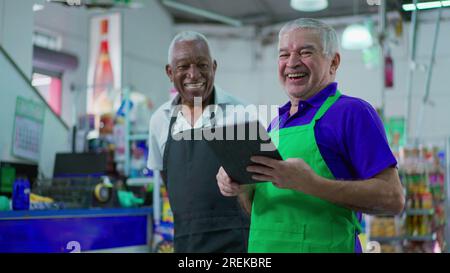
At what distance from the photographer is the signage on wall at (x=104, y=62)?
9.05 meters

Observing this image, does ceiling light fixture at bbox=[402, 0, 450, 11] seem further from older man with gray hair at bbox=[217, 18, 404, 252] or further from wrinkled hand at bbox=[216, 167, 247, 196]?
wrinkled hand at bbox=[216, 167, 247, 196]

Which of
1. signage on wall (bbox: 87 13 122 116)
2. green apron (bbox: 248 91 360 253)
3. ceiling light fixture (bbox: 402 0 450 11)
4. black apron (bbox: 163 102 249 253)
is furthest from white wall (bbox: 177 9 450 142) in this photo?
green apron (bbox: 248 91 360 253)

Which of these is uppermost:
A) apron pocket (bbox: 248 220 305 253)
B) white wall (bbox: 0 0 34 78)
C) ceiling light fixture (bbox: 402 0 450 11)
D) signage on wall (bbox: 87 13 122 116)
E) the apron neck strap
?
signage on wall (bbox: 87 13 122 116)

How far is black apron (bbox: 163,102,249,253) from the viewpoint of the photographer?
1938 mm

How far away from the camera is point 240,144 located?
1.15m

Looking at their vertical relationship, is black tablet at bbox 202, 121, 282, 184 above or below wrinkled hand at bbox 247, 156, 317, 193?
above

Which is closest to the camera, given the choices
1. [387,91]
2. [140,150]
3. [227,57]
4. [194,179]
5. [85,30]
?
[194,179]

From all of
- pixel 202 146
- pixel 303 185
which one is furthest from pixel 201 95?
pixel 303 185

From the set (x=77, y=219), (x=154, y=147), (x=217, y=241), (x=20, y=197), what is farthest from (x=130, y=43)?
(x=217, y=241)

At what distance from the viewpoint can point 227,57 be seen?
12.8m

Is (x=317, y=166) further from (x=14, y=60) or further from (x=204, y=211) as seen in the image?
(x=14, y=60)

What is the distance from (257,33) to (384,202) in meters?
11.9

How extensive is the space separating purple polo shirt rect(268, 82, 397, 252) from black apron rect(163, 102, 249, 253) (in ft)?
2.12
